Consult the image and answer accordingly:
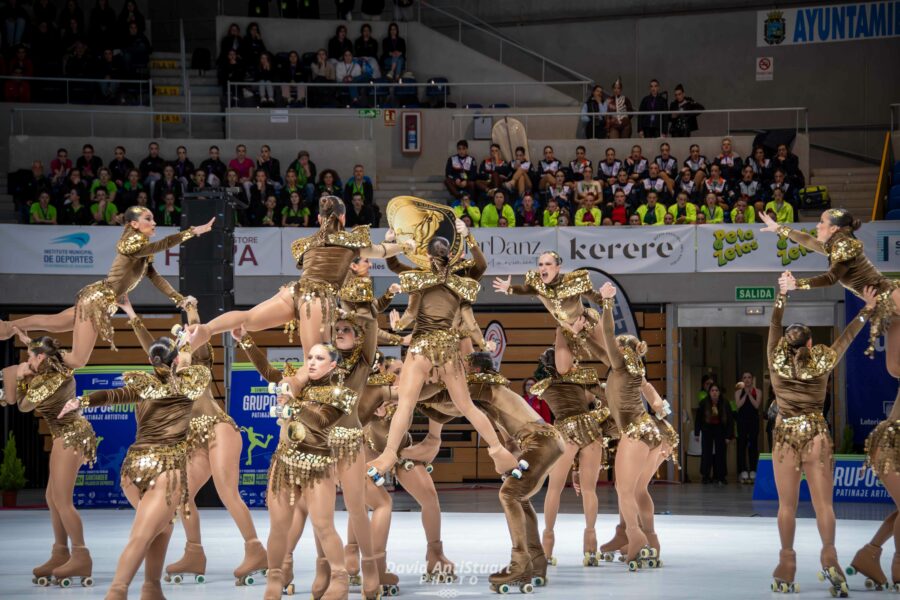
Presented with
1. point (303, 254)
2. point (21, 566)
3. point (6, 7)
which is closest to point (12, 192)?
point (6, 7)

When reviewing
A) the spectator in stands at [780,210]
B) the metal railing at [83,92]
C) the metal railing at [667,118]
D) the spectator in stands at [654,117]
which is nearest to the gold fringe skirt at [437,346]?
the spectator in stands at [780,210]

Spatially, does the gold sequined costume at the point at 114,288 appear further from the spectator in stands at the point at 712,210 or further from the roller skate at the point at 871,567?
the spectator in stands at the point at 712,210

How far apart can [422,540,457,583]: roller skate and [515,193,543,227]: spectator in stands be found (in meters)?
10.8

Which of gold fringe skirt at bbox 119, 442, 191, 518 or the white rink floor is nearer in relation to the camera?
gold fringe skirt at bbox 119, 442, 191, 518

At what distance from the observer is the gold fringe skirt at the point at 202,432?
869cm

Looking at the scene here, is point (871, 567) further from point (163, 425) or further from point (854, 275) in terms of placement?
point (163, 425)

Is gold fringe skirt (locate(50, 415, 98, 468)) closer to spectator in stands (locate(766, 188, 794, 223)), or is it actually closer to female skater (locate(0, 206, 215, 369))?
female skater (locate(0, 206, 215, 369))

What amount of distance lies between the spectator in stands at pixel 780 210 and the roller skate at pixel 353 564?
12074 mm

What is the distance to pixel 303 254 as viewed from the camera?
8.19 metres

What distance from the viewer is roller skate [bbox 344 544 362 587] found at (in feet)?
26.5

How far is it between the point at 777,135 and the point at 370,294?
13.6 meters

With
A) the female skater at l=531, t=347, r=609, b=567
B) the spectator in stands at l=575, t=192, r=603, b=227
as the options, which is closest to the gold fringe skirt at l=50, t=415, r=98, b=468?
the female skater at l=531, t=347, r=609, b=567

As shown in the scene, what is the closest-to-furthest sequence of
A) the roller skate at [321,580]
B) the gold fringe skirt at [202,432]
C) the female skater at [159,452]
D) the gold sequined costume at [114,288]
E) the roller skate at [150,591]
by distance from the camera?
the female skater at [159,452], the roller skate at [150,591], the roller skate at [321,580], the gold fringe skirt at [202,432], the gold sequined costume at [114,288]

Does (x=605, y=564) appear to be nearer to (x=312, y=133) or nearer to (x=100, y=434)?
(x=100, y=434)
